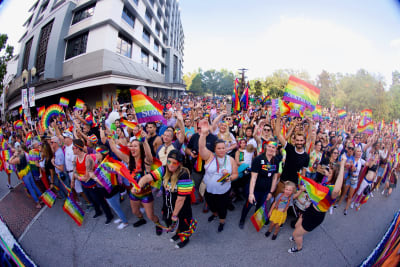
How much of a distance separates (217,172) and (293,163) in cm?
172

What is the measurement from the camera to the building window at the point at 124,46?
467 cm

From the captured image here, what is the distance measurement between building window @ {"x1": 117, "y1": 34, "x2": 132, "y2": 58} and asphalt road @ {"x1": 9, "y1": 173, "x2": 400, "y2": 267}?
187 inches

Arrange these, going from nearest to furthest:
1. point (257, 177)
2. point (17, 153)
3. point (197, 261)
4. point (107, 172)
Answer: point (197, 261)
point (107, 172)
point (257, 177)
point (17, 153)

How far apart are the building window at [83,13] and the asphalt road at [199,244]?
4144mm

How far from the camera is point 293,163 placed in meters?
3.14

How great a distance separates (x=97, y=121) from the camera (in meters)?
5.18

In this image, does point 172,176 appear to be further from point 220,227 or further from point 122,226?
point 122,226

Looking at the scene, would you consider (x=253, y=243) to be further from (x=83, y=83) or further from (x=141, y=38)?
(x=141, y=38)

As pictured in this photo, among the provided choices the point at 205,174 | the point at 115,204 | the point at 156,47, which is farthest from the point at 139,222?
the point at 156,47

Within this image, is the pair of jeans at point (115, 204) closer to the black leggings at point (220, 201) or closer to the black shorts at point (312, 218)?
the black leggings at point (220, 201)

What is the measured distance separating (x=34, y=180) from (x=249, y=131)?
5449mm

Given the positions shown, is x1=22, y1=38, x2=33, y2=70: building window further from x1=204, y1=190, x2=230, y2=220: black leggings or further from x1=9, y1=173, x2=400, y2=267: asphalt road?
x1=204, y1=190, x2=230, y2=220: black leggings

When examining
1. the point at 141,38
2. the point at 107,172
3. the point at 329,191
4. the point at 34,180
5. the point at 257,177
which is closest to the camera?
the point at 329,191

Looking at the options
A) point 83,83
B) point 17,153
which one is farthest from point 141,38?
point 17,153
